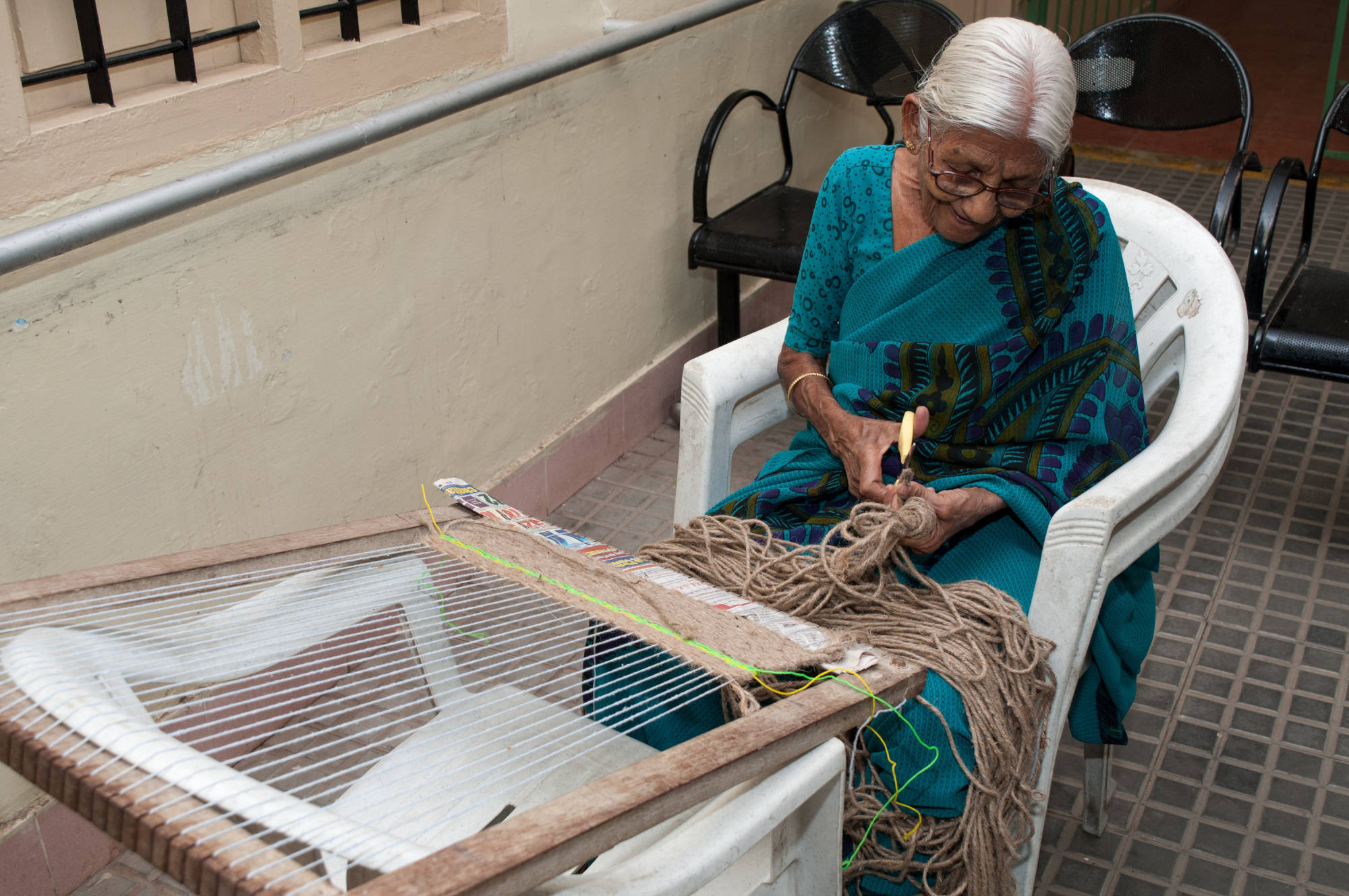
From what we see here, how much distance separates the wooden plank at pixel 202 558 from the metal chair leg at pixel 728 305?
1.91 m

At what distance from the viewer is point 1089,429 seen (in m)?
1.68

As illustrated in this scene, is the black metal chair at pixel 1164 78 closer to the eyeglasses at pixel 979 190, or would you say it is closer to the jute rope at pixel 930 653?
the eyeglasses at pixel 979 190

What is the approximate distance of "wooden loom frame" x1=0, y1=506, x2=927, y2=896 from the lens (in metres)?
0.78

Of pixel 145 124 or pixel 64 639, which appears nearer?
pixel 64 639

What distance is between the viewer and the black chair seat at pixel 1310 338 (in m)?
2.46

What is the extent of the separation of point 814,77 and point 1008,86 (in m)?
2.06

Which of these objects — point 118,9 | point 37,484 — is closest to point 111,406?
point 37,484

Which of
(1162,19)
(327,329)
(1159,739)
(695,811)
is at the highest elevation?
(1162,19)

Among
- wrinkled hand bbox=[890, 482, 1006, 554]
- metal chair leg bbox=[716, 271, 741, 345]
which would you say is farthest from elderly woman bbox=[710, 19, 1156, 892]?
metal chair leg bbox=[716, 271, 741, 345]

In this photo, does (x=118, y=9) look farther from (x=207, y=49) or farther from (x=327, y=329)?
(x=327, y=329)

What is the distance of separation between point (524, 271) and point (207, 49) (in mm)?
903

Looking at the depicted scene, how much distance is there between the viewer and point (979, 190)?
5.10 feet

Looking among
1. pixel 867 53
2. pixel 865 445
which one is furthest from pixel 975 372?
pixel 867 53

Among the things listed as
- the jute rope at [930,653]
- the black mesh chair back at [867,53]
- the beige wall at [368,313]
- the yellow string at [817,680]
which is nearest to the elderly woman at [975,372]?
the jute rope at [930,653]
